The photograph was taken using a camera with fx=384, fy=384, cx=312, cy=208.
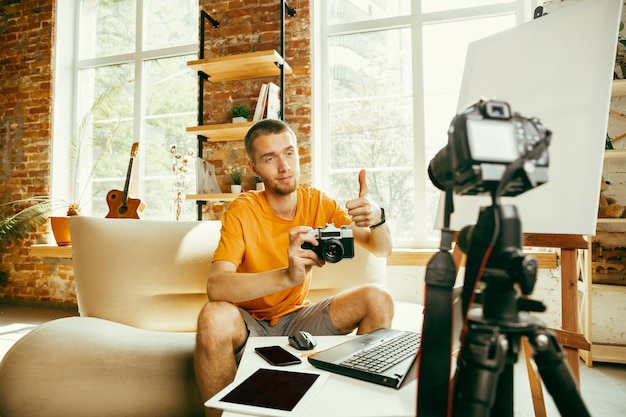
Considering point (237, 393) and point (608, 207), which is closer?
point (237, 393)

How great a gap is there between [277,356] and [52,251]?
10.6 feet

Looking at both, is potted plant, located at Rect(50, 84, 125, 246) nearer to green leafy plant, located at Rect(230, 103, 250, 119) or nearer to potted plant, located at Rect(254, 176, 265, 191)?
green leafy plant, located at Rect(230, 103, 250, 119)

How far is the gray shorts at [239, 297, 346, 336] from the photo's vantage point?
136 centimetres

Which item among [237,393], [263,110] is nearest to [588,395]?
[237,393]

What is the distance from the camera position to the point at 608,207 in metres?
2.17

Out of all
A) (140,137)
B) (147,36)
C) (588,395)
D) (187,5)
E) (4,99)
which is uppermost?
(187,5)

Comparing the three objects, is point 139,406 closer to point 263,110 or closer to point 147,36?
point 263,110

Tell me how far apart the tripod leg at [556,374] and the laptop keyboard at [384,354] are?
301mm

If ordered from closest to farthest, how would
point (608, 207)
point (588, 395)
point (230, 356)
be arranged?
1. point (230, 356)
2. point (588, 395)
3. point (608, 207)

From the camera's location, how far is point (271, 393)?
721 mm

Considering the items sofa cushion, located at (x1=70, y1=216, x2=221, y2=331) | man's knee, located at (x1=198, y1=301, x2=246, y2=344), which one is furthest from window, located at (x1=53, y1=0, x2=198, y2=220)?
man's knee, located at (x1=198, y1=301, x2=246, y2=344)

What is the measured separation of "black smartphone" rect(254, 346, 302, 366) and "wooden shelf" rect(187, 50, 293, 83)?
2.30 meters

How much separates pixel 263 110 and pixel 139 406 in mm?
2131

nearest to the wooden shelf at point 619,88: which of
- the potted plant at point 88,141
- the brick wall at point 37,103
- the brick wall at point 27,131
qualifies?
the brick wall at point 37,103
